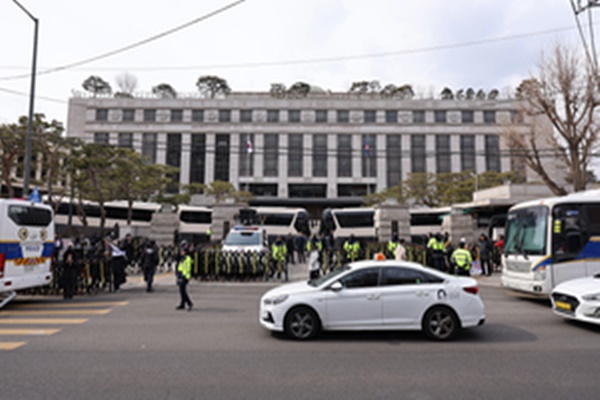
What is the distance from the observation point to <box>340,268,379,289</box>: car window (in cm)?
733

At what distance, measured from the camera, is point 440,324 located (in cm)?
721

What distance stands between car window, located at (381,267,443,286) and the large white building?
2211 inches

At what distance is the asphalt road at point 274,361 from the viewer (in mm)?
4820

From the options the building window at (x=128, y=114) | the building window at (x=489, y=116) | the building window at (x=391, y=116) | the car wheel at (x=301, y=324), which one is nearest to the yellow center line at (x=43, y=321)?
the car wheel at (x=301, y=324)

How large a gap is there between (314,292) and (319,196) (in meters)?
58.3

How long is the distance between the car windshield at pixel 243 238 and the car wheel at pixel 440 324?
1174 centimetres

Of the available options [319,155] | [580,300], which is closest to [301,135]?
[319,155]

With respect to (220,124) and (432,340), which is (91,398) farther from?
(220,124)

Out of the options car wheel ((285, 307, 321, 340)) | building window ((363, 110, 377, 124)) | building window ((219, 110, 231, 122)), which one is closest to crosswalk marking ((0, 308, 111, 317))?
car wheel ((285, 307, 321, 340))

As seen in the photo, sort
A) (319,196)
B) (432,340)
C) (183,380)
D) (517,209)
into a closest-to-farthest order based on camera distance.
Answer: (183,380)
(432,340)
(517,209)
(319,196)

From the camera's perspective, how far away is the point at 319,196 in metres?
65.4

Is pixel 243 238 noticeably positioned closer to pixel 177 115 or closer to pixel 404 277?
pixel 404 277

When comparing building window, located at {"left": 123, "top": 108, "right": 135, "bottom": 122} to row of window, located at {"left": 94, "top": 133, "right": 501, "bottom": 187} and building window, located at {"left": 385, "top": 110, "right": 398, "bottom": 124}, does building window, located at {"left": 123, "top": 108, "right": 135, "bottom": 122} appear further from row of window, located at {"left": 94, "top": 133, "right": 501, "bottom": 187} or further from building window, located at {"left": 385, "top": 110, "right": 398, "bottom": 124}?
building window, located at {"left": 385, "top": 110, "right": 398, "bottom": 124}

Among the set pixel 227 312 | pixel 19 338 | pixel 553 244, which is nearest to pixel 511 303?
pixel 553 244
